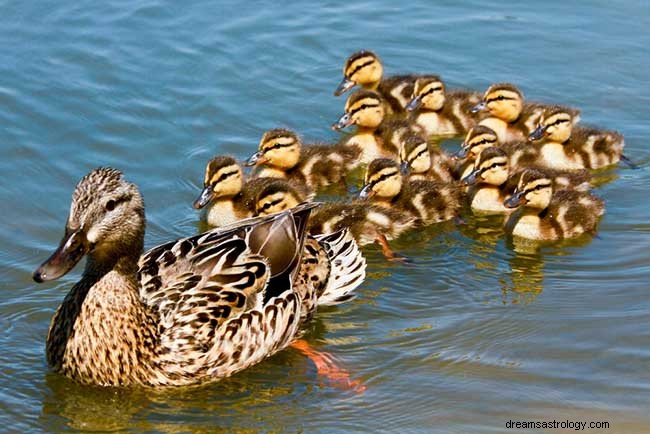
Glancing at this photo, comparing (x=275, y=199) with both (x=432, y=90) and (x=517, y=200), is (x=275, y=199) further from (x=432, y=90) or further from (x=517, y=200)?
(x=432, y=90)

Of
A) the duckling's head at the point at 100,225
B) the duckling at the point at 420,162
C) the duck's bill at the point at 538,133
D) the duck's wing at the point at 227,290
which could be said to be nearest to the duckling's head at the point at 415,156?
the duckling at the point at 420,162

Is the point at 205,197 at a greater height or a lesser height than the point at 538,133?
lesser

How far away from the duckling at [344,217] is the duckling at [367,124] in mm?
1049

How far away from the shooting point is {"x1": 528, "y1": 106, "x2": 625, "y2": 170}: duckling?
7.11m

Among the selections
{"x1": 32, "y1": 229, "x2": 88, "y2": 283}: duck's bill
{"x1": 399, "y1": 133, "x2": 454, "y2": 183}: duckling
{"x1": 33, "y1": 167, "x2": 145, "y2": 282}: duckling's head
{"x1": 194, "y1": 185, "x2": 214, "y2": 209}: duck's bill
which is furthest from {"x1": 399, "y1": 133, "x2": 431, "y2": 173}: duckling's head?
{"x1": 32, "y1": 229, "x2": 88, "y2": 283}: duck's bill

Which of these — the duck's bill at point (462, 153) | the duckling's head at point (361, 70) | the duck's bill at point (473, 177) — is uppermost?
the duckling's head at point (361, 70)

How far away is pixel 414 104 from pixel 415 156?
878 millimetres

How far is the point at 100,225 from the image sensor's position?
4.37 meters

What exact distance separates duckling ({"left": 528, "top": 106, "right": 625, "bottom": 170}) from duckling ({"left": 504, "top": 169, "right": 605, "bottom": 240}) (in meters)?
0.75

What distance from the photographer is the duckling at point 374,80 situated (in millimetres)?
7863

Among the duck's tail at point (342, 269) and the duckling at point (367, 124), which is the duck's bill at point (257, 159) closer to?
the duckling at point (367, 124)

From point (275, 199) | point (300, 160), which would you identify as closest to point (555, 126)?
point (300, 160)

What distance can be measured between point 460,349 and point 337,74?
12.1ft

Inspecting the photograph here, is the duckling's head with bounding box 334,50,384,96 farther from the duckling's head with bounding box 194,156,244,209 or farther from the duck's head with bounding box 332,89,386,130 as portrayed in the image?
the duckling's head with bounding box 194,156,244,209
